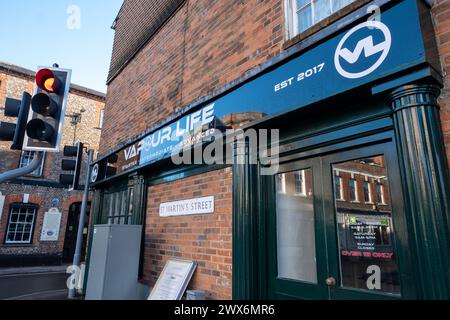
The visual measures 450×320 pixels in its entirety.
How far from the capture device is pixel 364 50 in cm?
255

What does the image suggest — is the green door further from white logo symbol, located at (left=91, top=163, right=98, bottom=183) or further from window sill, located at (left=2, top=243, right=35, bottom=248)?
window sill, located at (left=2, top=243, right=35, bottom=248)

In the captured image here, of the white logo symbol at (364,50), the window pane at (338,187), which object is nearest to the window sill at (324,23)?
the white logo symbol at (364,50)

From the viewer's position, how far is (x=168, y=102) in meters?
5.62

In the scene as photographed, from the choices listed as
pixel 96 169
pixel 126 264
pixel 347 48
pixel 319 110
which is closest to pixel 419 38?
pixel 347 48

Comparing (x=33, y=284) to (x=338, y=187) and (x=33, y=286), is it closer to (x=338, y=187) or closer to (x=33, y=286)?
(x=33, y=286)

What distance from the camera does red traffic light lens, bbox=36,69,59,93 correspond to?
2939 millimetres

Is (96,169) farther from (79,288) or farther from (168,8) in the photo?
(168,8)

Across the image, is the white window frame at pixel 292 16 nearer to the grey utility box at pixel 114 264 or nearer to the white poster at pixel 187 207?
the white poster at pixel 187 207

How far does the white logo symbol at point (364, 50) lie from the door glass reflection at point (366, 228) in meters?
0.76

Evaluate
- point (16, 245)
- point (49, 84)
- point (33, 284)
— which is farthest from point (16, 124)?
point (16, 245)

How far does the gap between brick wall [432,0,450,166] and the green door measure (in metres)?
0.41

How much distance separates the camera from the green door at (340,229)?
7.90ft

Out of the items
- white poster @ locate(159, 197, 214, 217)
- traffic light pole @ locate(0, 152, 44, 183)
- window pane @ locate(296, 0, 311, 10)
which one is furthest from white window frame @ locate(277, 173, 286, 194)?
traffic light pole @ locate(0, 152, 44, 183)
